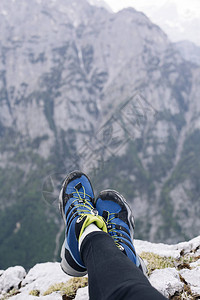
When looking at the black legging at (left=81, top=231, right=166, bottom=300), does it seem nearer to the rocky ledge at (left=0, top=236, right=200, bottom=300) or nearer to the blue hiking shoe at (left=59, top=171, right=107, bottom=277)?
the blue hiking shoe at (left=59, top=171, right=107, bottom=277)

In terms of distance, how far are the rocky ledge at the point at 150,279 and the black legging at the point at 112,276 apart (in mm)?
1695

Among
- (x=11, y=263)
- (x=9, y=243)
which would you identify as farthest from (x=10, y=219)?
(x=11, y=263)

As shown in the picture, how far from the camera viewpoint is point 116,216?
698 centimetres

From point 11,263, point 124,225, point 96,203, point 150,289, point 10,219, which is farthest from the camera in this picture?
point 10,219

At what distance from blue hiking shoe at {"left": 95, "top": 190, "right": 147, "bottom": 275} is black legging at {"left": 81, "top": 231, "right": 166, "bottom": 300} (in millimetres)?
1605

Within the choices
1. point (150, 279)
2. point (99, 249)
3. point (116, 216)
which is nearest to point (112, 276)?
point (99, 249)

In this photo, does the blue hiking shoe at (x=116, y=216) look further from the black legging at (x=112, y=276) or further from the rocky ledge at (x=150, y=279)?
the black legging at (x=112, y=276)

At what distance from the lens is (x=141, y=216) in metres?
192

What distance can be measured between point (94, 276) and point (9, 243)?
194779 millimetres

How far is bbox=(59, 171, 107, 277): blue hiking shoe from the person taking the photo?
201 inches

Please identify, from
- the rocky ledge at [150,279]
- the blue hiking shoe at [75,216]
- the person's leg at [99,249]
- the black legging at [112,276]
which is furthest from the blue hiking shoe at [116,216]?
the black legging at [112,276]

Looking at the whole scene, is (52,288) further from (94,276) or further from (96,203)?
(94,276)

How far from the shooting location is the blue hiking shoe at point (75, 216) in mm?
5105

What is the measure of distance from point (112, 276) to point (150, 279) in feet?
8.32
